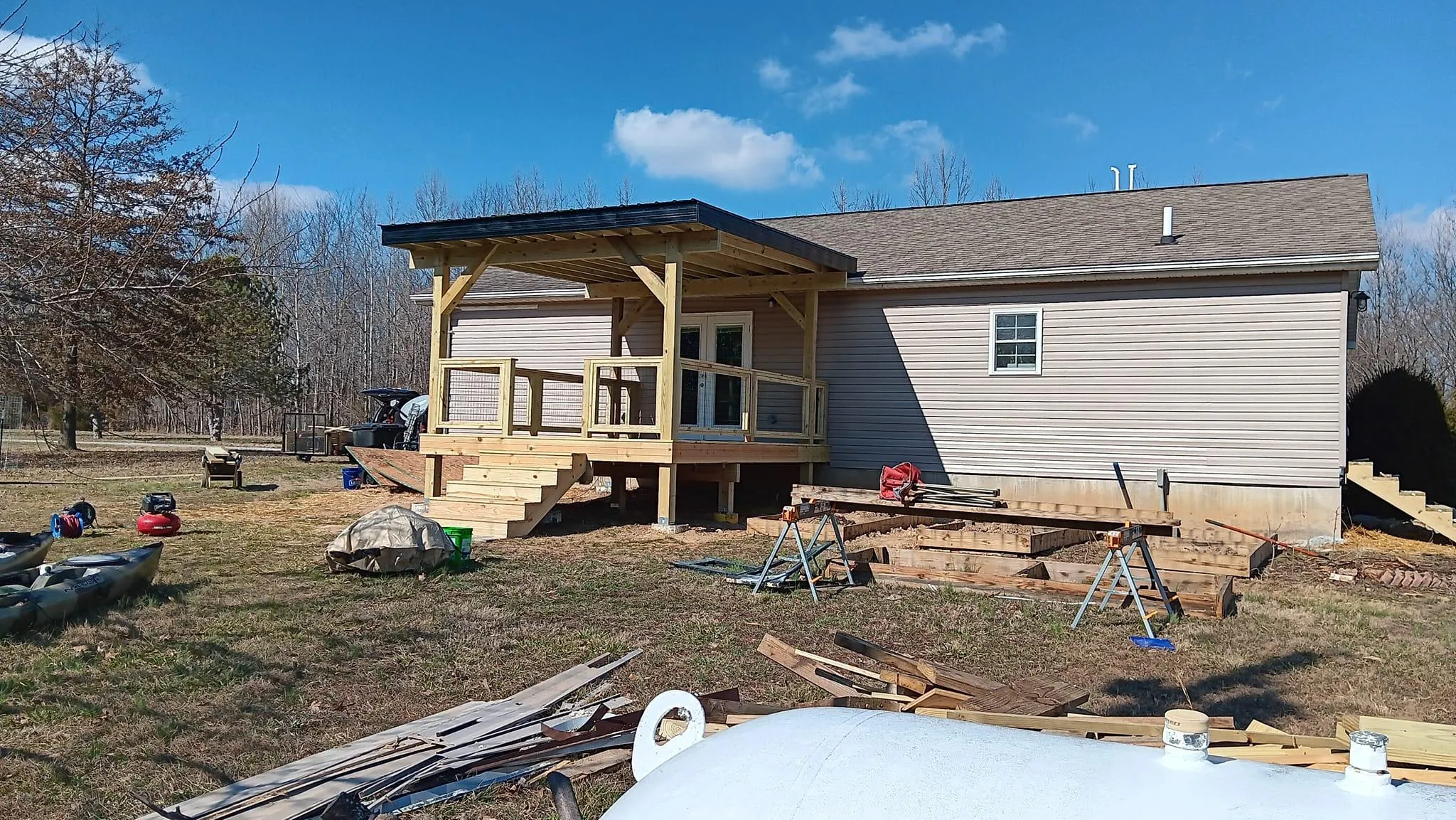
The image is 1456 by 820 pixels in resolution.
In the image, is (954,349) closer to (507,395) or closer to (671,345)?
(671,345)

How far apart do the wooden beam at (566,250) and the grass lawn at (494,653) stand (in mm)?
3757

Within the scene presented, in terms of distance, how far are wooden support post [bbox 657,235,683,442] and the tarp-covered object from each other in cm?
364

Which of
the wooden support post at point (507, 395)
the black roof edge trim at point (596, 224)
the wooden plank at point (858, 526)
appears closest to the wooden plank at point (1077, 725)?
the wooden plank at point (858, 526)

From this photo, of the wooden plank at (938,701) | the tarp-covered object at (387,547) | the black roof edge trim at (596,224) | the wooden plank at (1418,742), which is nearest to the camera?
the wooden plank at (1418,742)

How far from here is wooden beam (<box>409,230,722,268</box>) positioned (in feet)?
39.0

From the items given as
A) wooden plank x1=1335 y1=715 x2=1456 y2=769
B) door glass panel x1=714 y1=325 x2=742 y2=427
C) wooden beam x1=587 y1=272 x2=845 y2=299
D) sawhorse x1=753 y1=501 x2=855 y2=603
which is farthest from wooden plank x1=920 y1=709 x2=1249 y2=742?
door glass panel x1=714 y1=325 x2=742 y2=427

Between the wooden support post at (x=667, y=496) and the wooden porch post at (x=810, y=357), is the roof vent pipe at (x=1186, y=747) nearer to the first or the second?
the wooden support post at (x=667, y=496)

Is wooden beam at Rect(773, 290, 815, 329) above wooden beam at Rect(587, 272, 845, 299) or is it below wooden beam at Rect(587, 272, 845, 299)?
below

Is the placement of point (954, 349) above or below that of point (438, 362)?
above

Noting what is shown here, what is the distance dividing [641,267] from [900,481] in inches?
168

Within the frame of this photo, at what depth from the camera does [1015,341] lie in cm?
1425

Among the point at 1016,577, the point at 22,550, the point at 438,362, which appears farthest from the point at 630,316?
the point at 22,550

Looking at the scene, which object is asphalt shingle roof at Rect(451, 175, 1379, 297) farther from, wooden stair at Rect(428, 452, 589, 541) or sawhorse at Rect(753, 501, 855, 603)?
sawhorse at Rect(753, 501, 855, 603)

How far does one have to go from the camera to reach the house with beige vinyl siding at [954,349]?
12.3 m
